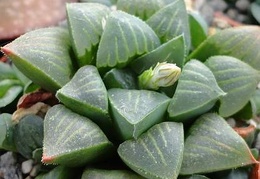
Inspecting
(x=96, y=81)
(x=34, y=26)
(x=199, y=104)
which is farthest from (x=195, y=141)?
(x=34, y=26)

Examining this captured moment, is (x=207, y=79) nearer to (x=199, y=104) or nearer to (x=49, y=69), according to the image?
(x=199, y=104)

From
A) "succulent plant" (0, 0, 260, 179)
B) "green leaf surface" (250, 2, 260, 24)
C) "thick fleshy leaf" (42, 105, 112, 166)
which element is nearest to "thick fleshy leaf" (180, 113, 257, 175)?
"succulent plant" (0, 0, 260, 179)

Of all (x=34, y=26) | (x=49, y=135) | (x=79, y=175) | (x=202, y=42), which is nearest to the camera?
(x=49, y=135)

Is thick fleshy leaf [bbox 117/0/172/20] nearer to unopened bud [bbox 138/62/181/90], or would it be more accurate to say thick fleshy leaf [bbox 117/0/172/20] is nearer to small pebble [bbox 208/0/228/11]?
unopened bud [bbox 138/62/181/90]

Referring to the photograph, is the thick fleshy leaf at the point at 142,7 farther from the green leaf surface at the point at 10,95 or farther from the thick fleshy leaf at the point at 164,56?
the green leaf surface at the point at 10,95

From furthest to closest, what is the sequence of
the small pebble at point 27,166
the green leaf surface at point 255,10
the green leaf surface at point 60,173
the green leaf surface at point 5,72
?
the green leaf surface at point 255,10
the green leaf surface at point 5,72
the small pebble at point 27,166
the green leaf surface at point 60,173

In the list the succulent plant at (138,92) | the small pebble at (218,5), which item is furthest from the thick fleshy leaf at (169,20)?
the small pebble at (218,5)
